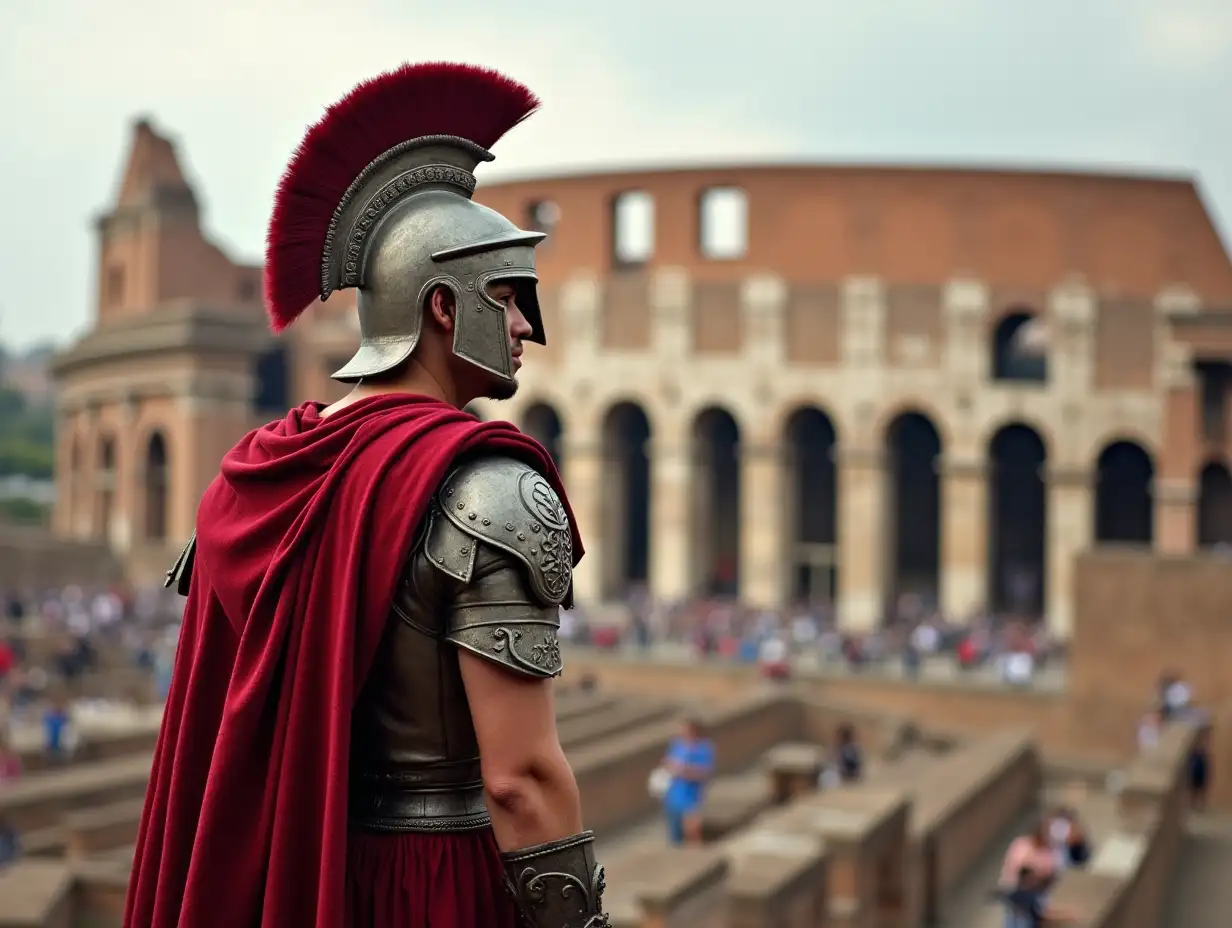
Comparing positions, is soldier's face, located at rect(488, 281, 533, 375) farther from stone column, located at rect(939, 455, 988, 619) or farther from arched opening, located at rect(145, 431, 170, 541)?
arched opening, located at rect(145, 431, 170, 541)

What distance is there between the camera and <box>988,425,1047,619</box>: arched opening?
37438mm

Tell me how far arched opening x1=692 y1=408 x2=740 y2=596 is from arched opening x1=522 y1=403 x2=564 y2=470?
361 centimetres

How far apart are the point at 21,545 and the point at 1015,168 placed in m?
22.5

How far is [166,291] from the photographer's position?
43500 mm

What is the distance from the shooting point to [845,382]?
3569 centimetres

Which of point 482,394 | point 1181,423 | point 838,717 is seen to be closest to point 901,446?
point 1181,423

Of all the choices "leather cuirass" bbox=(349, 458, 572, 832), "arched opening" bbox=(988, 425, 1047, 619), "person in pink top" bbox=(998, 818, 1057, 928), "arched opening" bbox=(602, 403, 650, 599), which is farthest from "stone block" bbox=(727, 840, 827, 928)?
"arched opening" bbox=(988, 425, 1047, 619)

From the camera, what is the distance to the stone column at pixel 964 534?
34281mm

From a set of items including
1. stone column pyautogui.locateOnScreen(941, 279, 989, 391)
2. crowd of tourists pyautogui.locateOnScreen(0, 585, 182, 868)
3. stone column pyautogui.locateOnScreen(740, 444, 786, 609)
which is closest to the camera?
crowd of tourists pyautogui.locateOnScreen(0, 585, 182, 868)

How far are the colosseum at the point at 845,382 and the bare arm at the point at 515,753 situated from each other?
31.4 m

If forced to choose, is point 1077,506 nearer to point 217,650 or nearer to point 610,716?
point 610,716

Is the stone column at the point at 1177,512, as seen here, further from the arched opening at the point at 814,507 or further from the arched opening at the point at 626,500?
the arched opening at the point at 626,500

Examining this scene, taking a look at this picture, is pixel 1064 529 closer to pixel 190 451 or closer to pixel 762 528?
pixel 762 528

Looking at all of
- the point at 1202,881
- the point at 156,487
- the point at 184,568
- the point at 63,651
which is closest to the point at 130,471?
the point at 156,487
